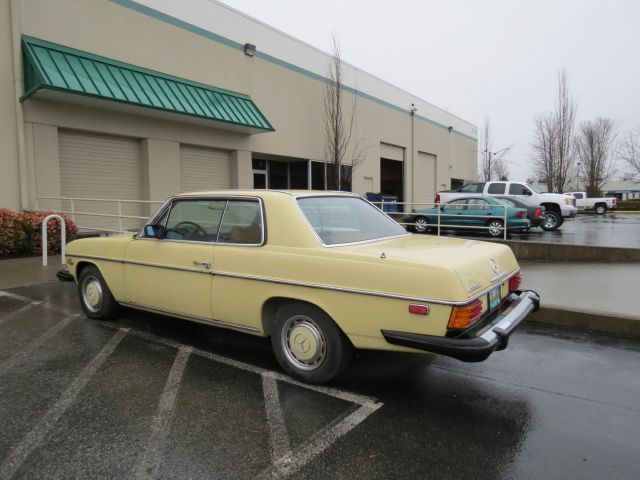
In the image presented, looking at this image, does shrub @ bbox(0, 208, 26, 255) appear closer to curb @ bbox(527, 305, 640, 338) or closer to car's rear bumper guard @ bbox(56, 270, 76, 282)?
car's rear bumper guard @ bbox(56, 270, 76, 282)

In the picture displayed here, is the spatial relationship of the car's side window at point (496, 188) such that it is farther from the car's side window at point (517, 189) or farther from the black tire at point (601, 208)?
the black tire at point (601, 208)

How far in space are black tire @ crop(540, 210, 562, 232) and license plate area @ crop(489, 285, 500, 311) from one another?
15.4 m

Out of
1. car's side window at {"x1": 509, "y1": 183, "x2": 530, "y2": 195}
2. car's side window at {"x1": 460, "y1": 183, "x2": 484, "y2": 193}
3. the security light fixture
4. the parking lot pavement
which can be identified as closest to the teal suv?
car's side window at {"x1": 509, "y1": 183, "x2": 530, "y2": 195}

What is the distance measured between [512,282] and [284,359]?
86.5 inches

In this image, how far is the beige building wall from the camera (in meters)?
11.0

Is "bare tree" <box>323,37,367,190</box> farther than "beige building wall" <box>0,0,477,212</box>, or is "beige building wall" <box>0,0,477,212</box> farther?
"bare tree" <box>323,37,367,190</box>

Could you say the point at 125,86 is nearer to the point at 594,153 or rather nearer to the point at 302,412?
the point at 302,412

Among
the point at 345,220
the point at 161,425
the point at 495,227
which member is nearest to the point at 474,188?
the point at 495,227

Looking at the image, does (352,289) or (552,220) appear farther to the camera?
(552,220)

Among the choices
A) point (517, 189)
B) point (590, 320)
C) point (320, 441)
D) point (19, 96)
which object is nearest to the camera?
point (320, 441)

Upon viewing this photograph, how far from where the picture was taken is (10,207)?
10.9 m


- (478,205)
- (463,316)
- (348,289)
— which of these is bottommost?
(463,316)

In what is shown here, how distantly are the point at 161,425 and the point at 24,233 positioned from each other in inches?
342

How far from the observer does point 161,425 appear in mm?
3170
